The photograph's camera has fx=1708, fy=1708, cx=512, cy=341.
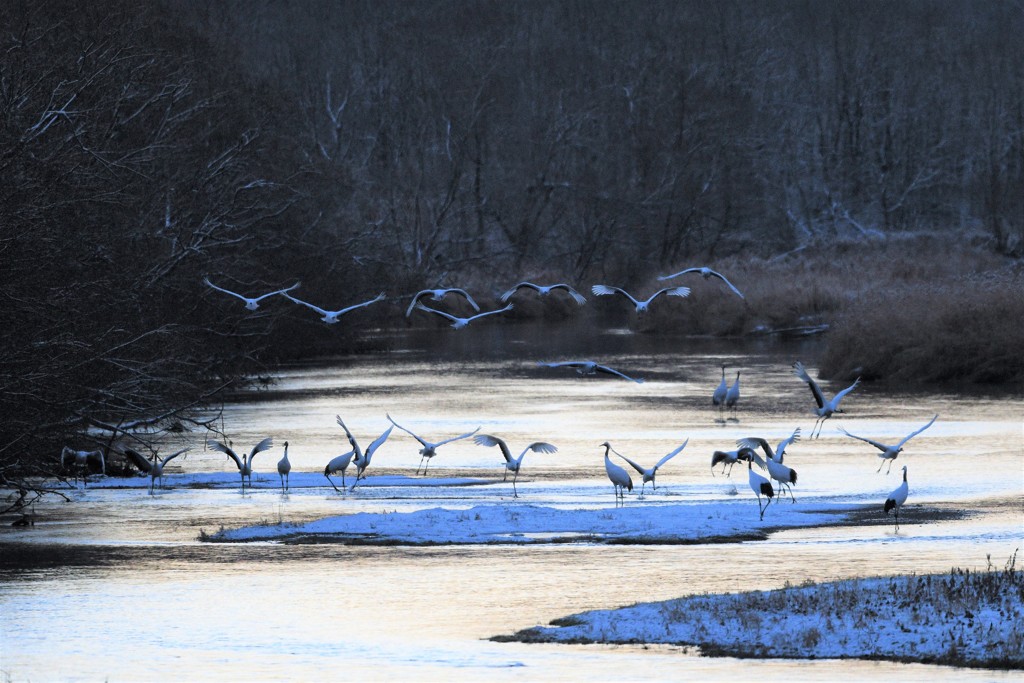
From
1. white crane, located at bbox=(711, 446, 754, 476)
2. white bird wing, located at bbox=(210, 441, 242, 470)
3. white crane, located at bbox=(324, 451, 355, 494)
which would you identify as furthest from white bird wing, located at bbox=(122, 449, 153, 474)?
white crane, located at bbox=(711, 446, 754, 476)

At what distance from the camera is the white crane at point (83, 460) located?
25697mm

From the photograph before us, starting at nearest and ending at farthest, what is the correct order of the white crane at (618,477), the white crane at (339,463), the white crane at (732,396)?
the white crane at (618,477)
the white crane at (339,463)
the white crane at (732,396)

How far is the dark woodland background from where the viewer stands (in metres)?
27.1

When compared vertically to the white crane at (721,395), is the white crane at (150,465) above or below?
below

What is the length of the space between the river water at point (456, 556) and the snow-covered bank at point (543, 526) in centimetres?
45

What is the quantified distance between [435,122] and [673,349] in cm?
4353

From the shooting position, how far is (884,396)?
41.5 metres

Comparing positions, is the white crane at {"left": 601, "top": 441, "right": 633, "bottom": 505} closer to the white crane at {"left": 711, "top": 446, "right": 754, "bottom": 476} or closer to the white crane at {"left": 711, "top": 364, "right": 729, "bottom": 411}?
the white crane at {"left": 711, "top": 446, "right": 754, "bottom": 476}

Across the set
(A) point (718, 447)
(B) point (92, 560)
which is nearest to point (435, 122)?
(A) point (718, 447)

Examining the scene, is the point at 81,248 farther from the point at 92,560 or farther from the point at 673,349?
the point at 673,349

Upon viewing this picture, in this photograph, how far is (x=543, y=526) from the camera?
72.3ft

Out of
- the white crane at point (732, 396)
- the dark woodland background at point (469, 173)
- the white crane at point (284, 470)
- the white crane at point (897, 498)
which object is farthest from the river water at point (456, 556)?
the dark woodland background at point (469, 173)

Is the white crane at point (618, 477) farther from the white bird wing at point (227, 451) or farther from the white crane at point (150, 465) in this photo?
the white crane at point (150, 465)

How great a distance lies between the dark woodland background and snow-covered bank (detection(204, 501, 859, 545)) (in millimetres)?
3807
